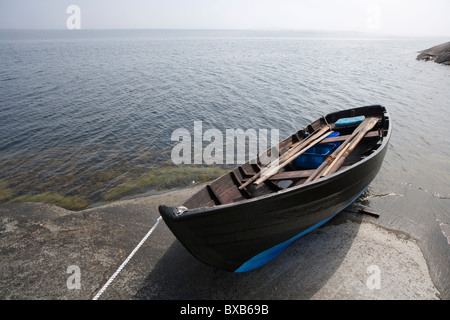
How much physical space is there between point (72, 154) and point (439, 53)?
5487 centimetres

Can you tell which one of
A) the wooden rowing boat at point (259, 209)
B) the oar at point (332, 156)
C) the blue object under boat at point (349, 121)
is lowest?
the wooden rowing boat at point (259, 209)

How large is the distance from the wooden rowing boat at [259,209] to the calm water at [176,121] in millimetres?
2388

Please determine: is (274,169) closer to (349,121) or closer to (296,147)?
(296,147)

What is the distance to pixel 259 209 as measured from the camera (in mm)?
4887

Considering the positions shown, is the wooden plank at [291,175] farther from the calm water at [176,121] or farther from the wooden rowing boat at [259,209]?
the calm water at [176,121]

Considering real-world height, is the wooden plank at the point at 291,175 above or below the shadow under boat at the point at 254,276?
above

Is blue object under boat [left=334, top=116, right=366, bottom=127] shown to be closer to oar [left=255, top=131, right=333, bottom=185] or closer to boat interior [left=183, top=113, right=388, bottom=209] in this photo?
boat interior [left=183, top=113, right=388, bottom=209]

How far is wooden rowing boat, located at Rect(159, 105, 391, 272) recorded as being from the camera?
4.73 metres

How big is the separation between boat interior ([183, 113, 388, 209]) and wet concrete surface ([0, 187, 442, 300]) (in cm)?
149

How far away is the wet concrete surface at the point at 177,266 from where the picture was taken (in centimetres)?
514

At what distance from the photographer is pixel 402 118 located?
16844 millimetres

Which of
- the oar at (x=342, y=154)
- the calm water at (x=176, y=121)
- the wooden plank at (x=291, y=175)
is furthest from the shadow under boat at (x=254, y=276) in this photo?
the calm water at (x=176, y=121)

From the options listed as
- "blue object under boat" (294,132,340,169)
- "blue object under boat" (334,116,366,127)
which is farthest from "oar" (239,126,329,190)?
"blue object under boat" (334,116,366,127)

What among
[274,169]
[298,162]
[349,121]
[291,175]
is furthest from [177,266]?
[349,121]
